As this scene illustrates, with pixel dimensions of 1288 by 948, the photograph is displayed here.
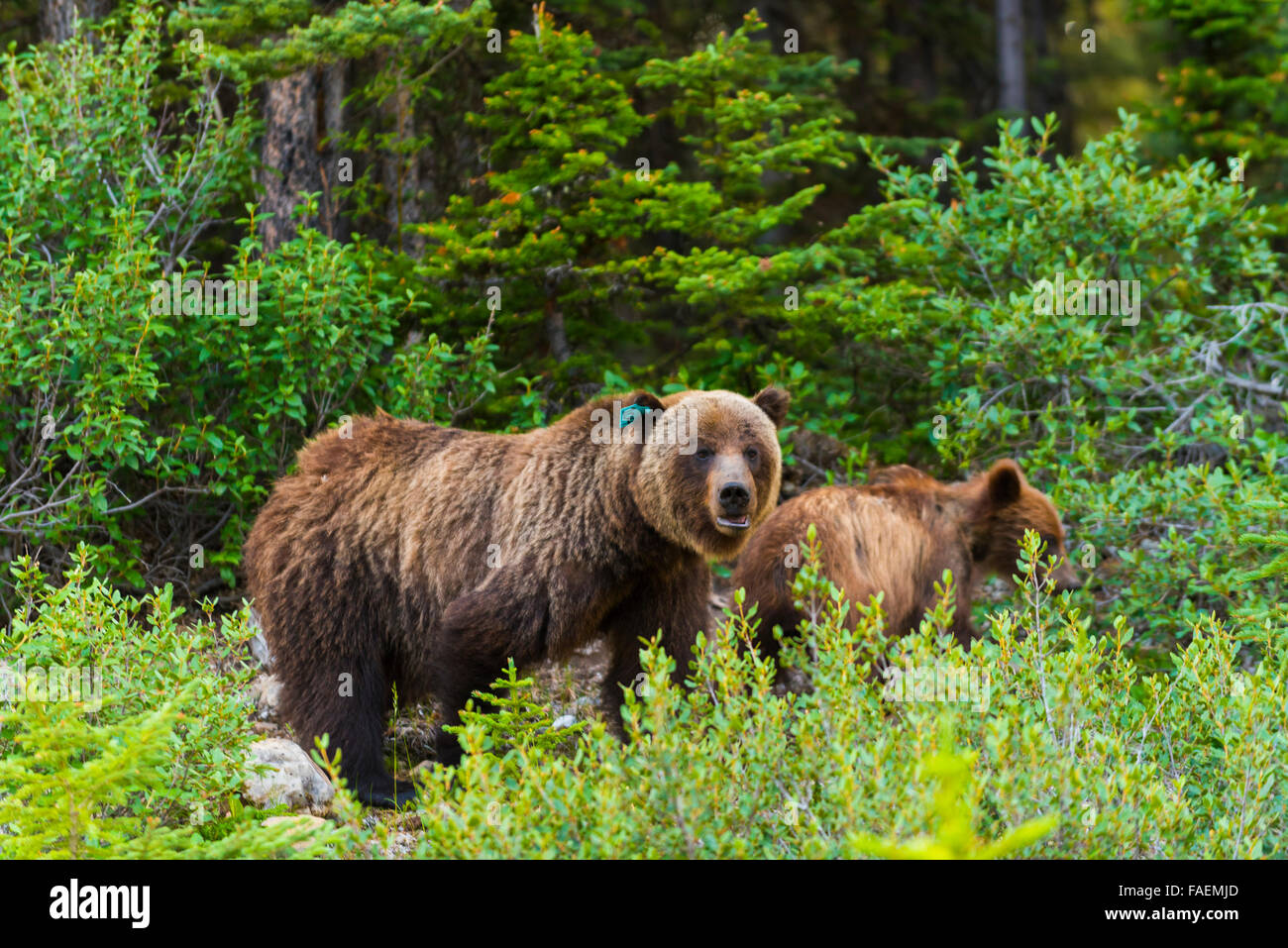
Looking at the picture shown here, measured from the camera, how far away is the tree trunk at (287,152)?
8.21 m

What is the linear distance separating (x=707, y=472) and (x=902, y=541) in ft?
5.87

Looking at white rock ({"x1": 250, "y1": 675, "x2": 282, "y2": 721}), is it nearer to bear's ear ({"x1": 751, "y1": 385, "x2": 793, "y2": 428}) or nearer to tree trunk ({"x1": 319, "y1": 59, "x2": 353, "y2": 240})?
bear's ear ({"x1": 751, "y1": 385, "x2": 793, "y2": 428})

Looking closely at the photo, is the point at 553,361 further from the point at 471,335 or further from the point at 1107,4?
the point at 1107,4

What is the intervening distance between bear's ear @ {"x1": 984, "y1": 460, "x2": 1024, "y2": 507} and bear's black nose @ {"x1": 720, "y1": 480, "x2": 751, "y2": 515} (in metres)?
2.09

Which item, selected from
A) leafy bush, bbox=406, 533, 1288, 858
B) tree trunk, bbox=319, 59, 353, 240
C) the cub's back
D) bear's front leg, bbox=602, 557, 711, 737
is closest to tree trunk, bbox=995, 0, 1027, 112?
tree trunk, bbox=319, 59, 353, 240

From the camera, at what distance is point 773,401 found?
19.0 feet

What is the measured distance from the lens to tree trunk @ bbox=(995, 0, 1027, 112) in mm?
12195

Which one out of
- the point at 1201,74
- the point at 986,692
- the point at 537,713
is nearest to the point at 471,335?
the point at 537,713

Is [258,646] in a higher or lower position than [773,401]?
A: lower
